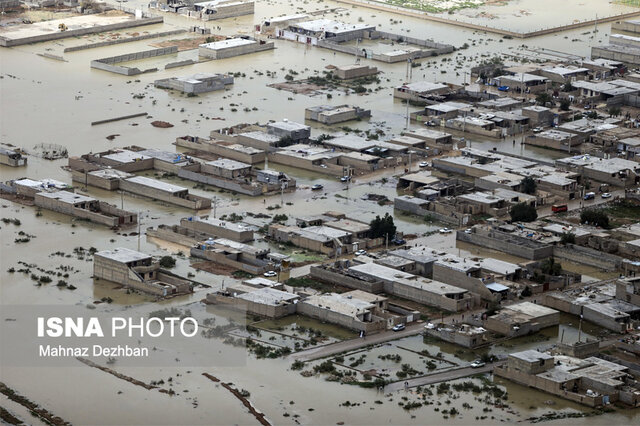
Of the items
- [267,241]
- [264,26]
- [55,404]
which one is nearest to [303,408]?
[55,404]

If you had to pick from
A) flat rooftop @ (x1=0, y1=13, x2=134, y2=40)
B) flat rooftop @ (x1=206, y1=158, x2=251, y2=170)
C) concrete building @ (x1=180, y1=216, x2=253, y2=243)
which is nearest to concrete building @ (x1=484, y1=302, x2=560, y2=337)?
A: concrete building @ (x1=180, y1=216, x2=253, y2=243)

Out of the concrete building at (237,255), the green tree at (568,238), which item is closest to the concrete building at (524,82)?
the green tree at (568,238)

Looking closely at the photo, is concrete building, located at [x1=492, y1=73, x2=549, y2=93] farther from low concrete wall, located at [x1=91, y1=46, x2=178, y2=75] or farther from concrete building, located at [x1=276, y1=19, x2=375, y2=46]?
low concrete wall, located at [x1=91, y1=46, x2=178, y2=75]

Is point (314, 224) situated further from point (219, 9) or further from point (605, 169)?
point (219, 9)

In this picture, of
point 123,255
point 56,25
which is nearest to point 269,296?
point 123,255

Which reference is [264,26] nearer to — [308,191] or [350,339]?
[308,191]

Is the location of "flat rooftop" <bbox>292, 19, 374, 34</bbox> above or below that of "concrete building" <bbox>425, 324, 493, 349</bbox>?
above

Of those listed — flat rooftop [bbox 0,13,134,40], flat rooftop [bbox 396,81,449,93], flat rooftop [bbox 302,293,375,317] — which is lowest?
flat rooftop [bbox 0,13,134,40]

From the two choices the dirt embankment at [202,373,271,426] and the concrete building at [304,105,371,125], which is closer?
the dirt embankment at [202,373,271,426]

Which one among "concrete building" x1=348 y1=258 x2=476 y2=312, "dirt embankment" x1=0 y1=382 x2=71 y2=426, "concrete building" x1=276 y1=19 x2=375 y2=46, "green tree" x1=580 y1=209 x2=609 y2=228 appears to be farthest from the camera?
"concrete building" x1=276 y1=19 x2=375 y2=46
